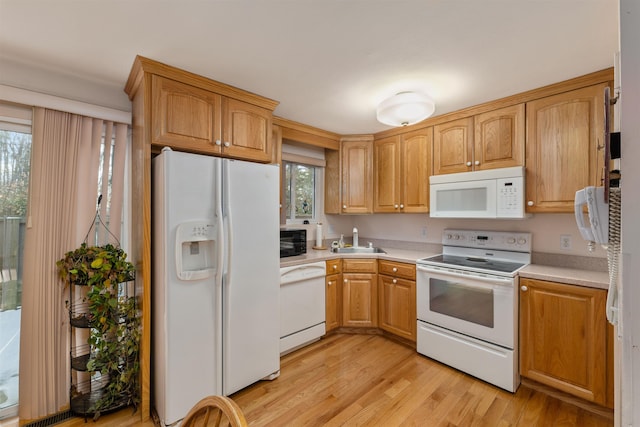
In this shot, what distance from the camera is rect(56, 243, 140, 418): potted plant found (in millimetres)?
1744

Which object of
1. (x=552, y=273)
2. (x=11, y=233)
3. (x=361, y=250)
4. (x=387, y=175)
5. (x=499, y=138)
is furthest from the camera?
(x=361, y=250)

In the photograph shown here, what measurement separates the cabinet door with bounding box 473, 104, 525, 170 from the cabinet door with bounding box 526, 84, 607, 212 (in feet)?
0.21

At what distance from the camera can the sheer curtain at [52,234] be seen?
1.73 m

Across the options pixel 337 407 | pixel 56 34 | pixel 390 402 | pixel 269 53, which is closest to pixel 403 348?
pixel 390 402

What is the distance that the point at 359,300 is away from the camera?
2908mm

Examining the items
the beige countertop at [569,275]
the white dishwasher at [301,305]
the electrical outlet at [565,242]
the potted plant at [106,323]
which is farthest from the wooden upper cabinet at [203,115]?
the electrical outlet at [565,242]

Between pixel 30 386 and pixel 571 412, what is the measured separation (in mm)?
3483

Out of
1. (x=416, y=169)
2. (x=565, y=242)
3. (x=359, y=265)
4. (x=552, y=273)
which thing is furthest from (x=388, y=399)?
(x=416, y=169)

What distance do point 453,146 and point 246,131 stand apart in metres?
1.86

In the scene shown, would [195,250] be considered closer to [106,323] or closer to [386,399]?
[106,323]

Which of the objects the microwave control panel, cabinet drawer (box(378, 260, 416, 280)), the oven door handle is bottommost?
cabinet drawer (box(378, 260, 416, 280))

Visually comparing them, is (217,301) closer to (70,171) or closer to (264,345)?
(264,345)

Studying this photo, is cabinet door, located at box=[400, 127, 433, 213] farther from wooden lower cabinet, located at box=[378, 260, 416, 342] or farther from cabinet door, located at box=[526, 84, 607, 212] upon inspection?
→ cabinet door, located at box=[526, 84, 607, 212]

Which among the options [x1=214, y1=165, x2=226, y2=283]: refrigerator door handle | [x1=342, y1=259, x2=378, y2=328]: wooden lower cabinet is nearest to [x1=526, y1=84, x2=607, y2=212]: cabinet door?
[x1=342, y1=259, x2=378, y2=328]: wooden lower cabinet
